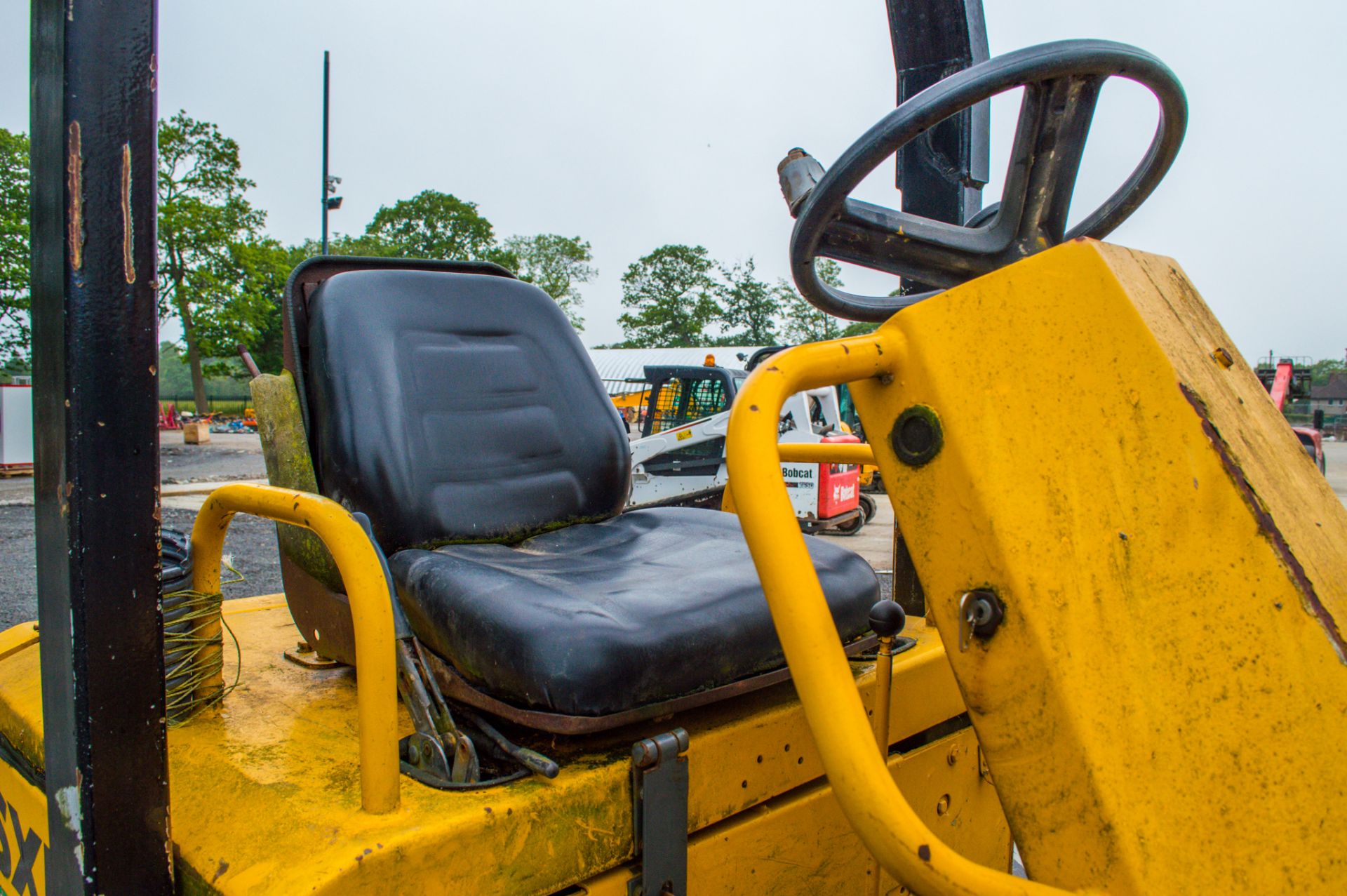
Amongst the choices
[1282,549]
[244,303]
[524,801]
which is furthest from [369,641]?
[244,303]

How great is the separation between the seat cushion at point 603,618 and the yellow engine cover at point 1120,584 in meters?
0.37

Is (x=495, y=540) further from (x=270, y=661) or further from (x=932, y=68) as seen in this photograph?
(x=932, y=68)

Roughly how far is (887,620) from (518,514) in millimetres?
847

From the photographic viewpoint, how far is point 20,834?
127 centimetres

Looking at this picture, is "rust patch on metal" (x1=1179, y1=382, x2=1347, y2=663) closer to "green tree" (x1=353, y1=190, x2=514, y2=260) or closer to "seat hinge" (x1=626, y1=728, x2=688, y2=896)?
"seat hinge" (x1=626, y1=728, x2=688, y2=896)

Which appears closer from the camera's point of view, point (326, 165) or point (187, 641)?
point (187, 641)

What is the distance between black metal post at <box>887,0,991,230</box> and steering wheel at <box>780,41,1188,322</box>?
0.66 metres

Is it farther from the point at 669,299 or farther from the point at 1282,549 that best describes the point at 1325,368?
the point at 1282,549

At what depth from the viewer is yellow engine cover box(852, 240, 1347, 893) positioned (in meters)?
0.78

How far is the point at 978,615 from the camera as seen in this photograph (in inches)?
34.1

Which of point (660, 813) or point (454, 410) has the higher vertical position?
point (454, 410)

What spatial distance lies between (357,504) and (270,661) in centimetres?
40

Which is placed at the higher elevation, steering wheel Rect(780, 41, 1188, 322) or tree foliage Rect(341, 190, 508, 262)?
tree foliage Rect(341, 190, 508, 262)

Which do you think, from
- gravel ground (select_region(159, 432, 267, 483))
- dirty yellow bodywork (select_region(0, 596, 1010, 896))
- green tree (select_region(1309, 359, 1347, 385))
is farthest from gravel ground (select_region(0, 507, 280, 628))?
green tree (select_region(1309, 359, 1347, 385))
